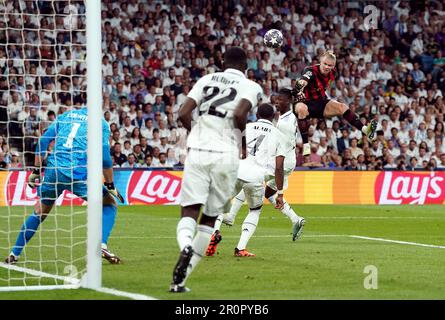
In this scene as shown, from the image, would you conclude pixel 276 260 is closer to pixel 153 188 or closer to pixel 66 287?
pixel 66 287

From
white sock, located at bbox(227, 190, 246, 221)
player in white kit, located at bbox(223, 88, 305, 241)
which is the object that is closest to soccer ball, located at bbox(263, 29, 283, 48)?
player in white kit, located at bbox(223, 88, 305, 241)

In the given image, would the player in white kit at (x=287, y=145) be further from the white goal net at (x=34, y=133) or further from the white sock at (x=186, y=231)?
the white sock at (x=186, y=231)

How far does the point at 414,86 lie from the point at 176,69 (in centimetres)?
808

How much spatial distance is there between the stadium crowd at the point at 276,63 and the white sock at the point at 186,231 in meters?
15.7

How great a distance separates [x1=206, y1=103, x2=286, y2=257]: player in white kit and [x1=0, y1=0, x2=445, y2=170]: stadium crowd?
11.4m

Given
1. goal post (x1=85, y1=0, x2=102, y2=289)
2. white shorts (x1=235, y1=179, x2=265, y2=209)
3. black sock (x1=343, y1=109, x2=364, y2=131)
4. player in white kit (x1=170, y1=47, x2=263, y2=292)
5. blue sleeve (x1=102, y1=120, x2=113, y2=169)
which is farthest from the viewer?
black sock (x1=343, y1=109, x2=364, y2=131)

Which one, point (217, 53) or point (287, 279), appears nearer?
point (287, 279)

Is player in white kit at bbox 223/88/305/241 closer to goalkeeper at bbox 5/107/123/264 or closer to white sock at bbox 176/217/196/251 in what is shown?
goalkeeper at bbox 5/107/123/264

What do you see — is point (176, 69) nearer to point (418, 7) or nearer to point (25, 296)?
point (418, 7)

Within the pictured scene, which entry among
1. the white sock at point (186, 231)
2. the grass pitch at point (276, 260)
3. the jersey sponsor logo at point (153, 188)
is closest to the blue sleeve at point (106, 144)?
the grass pitch at point (276, 260)

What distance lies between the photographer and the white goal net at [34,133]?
1084 cm

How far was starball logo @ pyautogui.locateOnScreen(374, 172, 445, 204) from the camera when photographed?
26828 mm

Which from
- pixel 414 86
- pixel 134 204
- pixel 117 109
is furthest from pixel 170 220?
pixel 414 86

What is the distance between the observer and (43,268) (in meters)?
11.0
